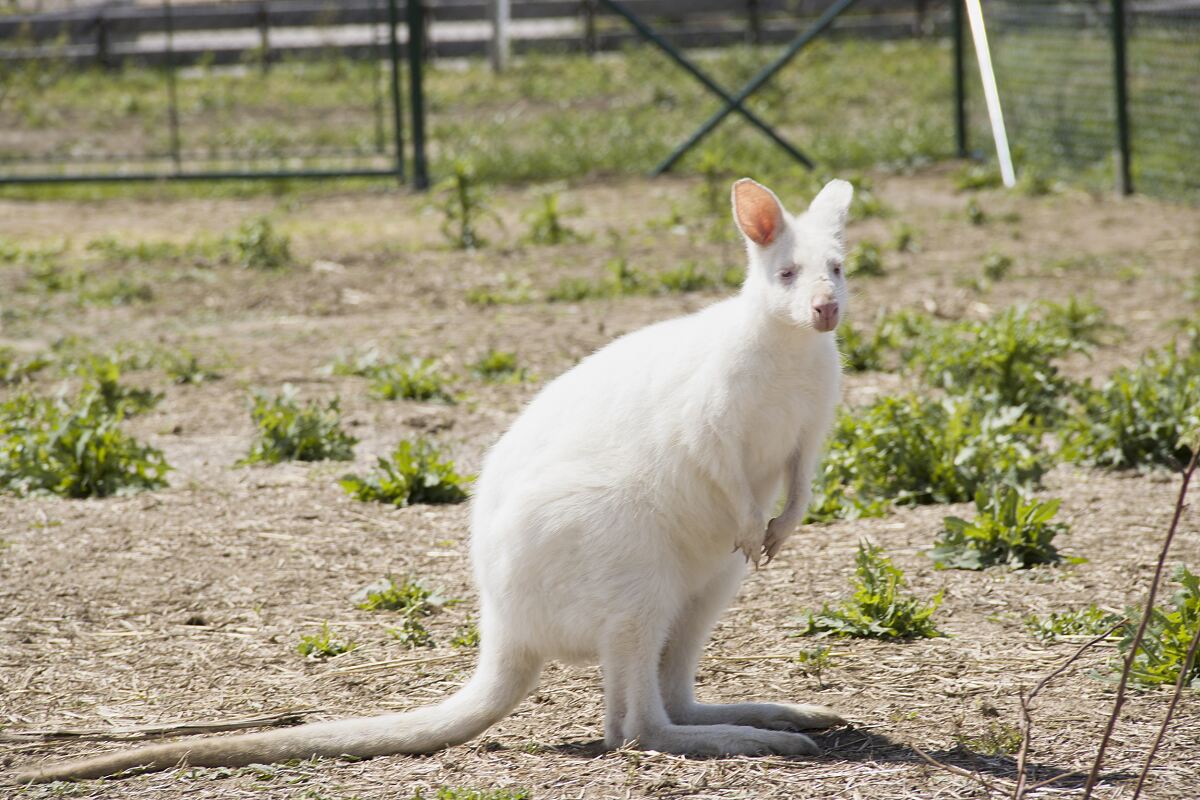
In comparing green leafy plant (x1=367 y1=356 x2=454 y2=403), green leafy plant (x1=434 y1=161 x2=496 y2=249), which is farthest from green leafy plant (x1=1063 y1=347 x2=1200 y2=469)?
green leafy plant (x1=434 y1=161 x2=496 y2=249)

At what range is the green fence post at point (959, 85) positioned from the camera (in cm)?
1300

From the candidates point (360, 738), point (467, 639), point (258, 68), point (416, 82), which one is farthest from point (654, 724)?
point (258, 68)

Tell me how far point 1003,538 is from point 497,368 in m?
3.10

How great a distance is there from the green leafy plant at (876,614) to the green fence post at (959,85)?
9.64 m

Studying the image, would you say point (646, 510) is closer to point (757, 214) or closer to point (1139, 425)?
point (757, 214)

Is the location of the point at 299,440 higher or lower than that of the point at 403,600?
higher

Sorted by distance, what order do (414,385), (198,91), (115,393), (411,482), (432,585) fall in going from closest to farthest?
(432,585), (411,482), (115,393), (414,385), (198,91)

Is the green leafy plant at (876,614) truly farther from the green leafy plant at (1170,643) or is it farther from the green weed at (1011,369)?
the green weed at (1011,369)

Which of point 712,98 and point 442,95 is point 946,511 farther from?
point 442,95

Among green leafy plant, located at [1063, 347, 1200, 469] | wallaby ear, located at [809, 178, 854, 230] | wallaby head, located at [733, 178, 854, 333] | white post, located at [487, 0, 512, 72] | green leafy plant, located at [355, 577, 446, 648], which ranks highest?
white post, located at [487, 0, 512, 72]

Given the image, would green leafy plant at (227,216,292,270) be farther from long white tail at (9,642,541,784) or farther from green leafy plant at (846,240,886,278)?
long white tail at (9,642,541,784)

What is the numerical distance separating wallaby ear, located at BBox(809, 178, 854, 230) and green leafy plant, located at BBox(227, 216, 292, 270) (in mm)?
6740

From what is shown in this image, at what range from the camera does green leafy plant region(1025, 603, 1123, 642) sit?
4.10m

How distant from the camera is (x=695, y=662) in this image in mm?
3701
